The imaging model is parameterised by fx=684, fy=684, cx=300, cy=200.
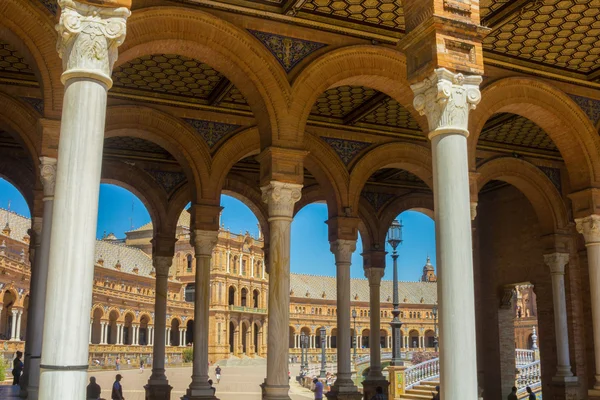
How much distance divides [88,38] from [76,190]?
1.34 m

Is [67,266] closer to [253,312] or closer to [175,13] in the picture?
[175,13]

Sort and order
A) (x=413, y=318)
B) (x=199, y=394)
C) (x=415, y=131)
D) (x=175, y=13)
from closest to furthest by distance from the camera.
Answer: (x=175, y=13), (x=199, y=394), (x=415, y=131), (x=413, y=318)

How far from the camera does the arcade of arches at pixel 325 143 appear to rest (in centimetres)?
586

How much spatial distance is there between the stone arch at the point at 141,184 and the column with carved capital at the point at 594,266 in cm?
968

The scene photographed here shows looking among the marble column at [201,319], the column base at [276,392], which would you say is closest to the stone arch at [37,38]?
the column base at [276,392]

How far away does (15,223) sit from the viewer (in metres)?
45.7

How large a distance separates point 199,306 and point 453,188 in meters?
8.26

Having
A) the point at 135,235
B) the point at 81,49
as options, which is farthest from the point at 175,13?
the point at 135,235

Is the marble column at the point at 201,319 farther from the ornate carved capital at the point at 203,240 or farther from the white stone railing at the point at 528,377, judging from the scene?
the white stone railing at the point at 528,377

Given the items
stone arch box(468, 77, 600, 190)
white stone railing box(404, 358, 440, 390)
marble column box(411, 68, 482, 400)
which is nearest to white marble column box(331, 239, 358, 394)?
stone arch box(468, 77, 600, 190)

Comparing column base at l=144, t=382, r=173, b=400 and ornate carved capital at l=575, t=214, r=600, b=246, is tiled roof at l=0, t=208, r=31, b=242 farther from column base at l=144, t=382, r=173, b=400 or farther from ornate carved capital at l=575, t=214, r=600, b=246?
ornate carved capital at l=575, t=214, r=600, b=246

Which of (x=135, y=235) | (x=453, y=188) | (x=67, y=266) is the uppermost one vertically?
(x=135, y=235)

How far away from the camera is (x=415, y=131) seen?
1520cm

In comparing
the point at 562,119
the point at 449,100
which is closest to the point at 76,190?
the point at 449,100
